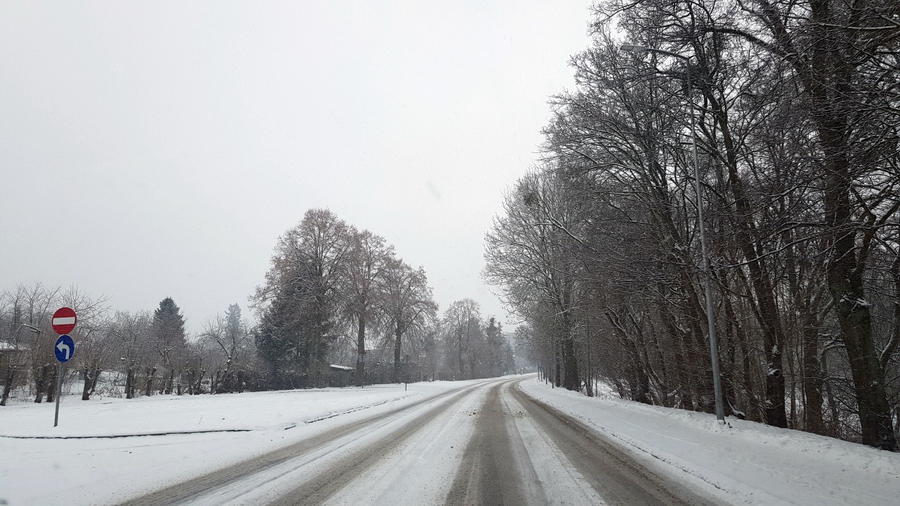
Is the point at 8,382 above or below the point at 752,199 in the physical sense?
below

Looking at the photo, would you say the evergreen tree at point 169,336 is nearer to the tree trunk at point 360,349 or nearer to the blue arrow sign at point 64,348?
the tree trunk at point 360,349

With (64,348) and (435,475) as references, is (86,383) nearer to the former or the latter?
(64,348)

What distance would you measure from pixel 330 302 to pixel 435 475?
A: 97.3 feet

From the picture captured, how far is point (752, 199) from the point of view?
9.35 metres

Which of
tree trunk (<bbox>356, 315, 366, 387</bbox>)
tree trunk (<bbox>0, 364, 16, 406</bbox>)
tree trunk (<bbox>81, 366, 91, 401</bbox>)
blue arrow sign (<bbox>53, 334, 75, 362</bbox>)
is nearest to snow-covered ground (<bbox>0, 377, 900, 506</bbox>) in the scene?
blue arrow sign (<bbox>53, 334, 75, 362</bbox>)

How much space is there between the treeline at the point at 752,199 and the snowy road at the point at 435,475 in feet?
17.2

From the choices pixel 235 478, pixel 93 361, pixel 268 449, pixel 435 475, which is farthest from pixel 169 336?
pixel 435 475

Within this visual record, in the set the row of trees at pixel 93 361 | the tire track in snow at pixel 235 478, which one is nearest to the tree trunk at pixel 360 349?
the row of trees at pixel 93 361

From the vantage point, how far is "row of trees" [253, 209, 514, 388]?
3384cm

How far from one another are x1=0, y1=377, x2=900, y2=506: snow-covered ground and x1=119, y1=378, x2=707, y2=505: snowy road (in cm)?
58

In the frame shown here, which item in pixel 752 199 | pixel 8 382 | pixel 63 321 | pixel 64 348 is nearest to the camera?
pixel 752 199

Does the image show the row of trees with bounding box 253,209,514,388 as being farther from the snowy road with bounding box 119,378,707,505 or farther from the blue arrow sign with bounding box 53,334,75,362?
the snowy road with bounding box 119,378,707,505

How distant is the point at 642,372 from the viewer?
1988 centimetres

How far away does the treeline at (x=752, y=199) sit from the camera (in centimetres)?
666
